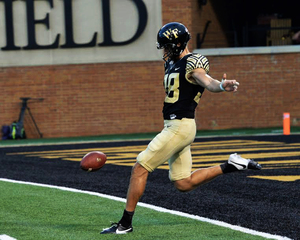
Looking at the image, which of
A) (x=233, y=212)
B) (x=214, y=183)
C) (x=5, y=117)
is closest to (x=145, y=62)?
(x=5, y=117)

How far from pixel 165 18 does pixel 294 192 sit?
16.6 meters

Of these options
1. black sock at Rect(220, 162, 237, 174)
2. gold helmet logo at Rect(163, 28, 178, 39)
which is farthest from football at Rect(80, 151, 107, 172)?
gold helmet logo at Rect(163, 28, 178, 39)

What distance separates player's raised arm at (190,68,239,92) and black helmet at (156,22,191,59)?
0.36 m

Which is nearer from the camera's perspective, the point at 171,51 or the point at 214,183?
the point at 171,51

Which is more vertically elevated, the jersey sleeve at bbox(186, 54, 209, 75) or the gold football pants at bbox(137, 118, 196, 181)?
the jersey sleeve at bbox(186, 54, 209, 75)

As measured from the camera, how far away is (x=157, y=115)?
86.8ft

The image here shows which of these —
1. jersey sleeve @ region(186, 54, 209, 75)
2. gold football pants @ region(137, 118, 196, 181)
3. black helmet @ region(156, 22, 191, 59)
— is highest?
black helmet @ region(156, 22, 191, 59)

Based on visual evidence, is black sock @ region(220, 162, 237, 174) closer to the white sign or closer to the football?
the football

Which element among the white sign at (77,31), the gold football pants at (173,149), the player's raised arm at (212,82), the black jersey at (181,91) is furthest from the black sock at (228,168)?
the white sign at (77,31)

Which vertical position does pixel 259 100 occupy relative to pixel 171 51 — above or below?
below

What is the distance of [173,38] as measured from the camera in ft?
25.2

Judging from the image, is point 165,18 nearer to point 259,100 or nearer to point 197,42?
point 197,42

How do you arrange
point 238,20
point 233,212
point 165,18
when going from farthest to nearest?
point 238,20
point 165,18
point 233,212

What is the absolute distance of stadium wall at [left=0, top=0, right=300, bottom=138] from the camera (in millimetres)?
26297
